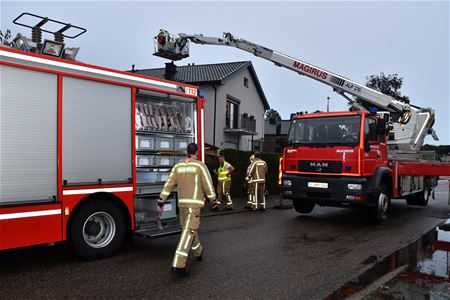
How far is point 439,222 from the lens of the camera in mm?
10039

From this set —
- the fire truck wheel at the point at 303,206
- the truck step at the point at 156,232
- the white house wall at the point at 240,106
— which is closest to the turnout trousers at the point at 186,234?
the truck step at the point at 156,232

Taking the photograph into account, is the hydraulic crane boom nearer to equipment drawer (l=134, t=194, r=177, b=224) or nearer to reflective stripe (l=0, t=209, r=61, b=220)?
equipment drawer (l=134, t=194, r=177, b=224)

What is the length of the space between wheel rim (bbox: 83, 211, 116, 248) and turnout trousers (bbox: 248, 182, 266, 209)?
249 inches

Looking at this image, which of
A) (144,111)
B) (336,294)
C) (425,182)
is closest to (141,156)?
(144,111)

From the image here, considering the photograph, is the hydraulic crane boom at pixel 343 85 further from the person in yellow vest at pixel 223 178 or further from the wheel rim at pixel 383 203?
the person in yellow vest at pixel 223 178

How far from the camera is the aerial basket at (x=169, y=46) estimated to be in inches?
428

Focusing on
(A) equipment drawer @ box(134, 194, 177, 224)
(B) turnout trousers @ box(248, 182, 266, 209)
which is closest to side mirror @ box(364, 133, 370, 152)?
(B) turnout trousers @ box(248, 182, 266, 209)

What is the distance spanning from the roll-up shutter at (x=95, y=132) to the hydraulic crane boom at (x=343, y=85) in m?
5.34

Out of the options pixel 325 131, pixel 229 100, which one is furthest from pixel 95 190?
pixel 229 100

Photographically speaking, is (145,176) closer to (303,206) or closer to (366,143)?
(366,143)

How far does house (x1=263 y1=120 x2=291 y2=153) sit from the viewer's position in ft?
34.2

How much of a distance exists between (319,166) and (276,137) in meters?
2.01

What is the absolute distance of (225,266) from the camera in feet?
18.4

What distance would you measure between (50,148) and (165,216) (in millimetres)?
2319
